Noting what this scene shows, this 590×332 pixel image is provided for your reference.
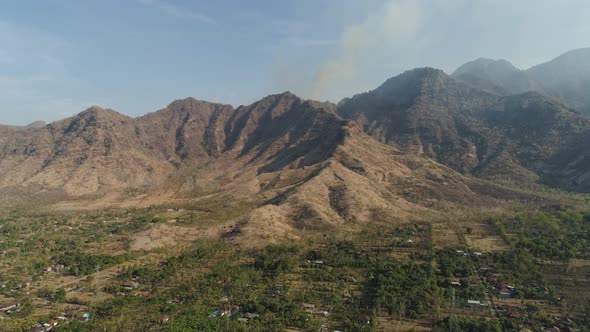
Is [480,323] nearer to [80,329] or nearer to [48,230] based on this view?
[80,329]

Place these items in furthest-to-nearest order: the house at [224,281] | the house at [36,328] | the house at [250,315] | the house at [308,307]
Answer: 1. the house at [224,281]
2. the house at [308,307]
3. the house at [250,315]
4. the house at [36,328]

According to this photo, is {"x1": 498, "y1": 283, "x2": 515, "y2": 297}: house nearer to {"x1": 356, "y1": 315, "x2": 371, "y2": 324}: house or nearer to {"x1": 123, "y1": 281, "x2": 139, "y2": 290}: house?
{"x1": 356, "y1": 315, "x2": 371, "y2": 324}: house

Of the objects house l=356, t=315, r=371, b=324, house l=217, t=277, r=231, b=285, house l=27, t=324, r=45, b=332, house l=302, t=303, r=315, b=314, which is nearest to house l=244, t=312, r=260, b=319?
house l=302, t=303, r=315, b=314

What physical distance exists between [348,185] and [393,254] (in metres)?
53.6

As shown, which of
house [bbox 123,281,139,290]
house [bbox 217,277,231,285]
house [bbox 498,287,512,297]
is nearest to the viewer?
house [bbox 498,287,512,297]

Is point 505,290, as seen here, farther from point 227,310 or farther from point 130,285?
point 130,285

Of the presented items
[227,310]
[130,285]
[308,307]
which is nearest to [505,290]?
[308,307]

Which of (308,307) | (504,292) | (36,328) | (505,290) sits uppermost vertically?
(36,328)

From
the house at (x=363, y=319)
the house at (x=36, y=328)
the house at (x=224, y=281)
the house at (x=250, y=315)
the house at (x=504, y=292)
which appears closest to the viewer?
the house at (x=36, y=328)

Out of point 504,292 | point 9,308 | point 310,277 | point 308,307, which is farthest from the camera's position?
point 310,277

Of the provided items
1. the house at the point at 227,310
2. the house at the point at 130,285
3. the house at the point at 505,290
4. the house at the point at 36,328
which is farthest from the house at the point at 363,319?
the house at the point at 36,328

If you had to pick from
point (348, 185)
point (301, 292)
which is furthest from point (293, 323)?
point (348, 185)

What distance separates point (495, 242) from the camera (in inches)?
4082

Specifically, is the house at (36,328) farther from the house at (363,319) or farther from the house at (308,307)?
the house at (363,319)
